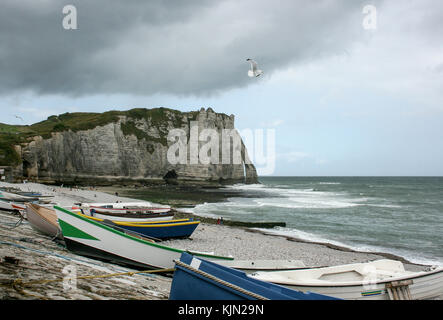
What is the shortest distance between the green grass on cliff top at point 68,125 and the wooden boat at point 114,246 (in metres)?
47.1

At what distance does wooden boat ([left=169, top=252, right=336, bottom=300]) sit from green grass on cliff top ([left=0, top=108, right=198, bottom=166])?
52803mm

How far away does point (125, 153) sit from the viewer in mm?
79125

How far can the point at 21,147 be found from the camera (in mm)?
52656

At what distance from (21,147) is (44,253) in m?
55.0

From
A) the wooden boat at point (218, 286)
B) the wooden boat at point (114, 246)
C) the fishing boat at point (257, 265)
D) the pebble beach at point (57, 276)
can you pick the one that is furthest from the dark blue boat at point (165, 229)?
the wooden boat at point (218, 286)

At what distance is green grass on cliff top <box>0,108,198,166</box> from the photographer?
49.3 meters

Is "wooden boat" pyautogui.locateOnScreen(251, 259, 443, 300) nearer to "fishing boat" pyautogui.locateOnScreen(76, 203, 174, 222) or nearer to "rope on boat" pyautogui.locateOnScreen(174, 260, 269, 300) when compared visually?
"rope on boat" pyautogui.locateOnScreen(174, 260, 269, 300)

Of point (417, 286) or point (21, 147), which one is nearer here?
point (417, 286)

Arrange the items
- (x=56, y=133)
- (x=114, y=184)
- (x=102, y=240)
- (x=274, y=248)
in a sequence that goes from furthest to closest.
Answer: (x=114, y=184), (x=56, y=133), (x=274, y=248), (x=102, y=240)

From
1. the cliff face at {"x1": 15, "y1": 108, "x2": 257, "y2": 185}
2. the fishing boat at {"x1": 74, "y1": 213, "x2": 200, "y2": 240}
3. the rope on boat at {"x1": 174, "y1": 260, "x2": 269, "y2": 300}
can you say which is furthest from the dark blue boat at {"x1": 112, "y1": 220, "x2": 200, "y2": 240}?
the cliff face at {"x1": 15, "y1": 108, "x2": 257, "y2": 185}

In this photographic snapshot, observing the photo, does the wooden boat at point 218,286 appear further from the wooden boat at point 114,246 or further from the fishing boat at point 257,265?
the wooden boat at point 114,246

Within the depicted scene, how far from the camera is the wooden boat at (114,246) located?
9.29m
